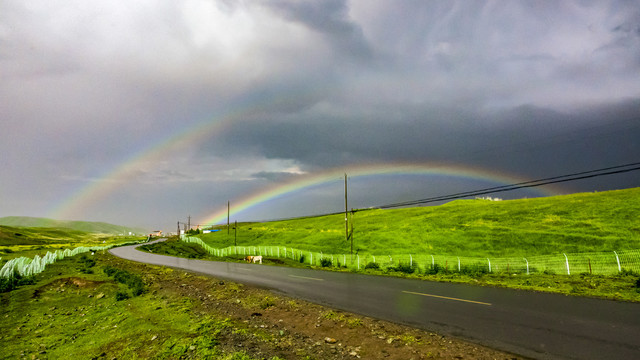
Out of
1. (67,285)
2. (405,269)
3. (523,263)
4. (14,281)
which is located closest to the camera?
(67,285)

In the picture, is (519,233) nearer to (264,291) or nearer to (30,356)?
(264,291)

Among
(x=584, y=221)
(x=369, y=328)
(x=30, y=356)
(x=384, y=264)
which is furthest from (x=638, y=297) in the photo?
(x=584, y=221)

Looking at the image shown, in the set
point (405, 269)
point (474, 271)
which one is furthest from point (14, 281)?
point (474, 271)

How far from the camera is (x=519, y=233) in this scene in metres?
51.1

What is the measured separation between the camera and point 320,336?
367 inches

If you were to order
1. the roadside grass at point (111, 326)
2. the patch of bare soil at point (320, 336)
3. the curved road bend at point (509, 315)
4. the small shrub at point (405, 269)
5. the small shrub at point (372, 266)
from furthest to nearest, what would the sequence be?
the small shrub at point (372, 266) < the small shrub at point (405, 269) < the roadside grass at point (111, 326) < the curved road bend at point (509, 315) < the patch of bare soil at point (320, 336)

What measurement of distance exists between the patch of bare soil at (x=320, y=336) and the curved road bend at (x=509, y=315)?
37.6 inches

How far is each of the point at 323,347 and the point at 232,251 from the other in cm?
6202

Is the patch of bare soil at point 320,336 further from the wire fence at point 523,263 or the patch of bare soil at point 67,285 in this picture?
the wire fence at point 523,263

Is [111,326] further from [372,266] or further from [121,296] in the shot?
[372,266]

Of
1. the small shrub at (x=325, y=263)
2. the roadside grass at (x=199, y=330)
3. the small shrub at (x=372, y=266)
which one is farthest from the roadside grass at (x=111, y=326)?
the small shrub at (x=325, y=263)

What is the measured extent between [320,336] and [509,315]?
703cm

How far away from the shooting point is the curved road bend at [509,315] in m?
8.25

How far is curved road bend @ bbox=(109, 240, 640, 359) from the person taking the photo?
27.1ft
